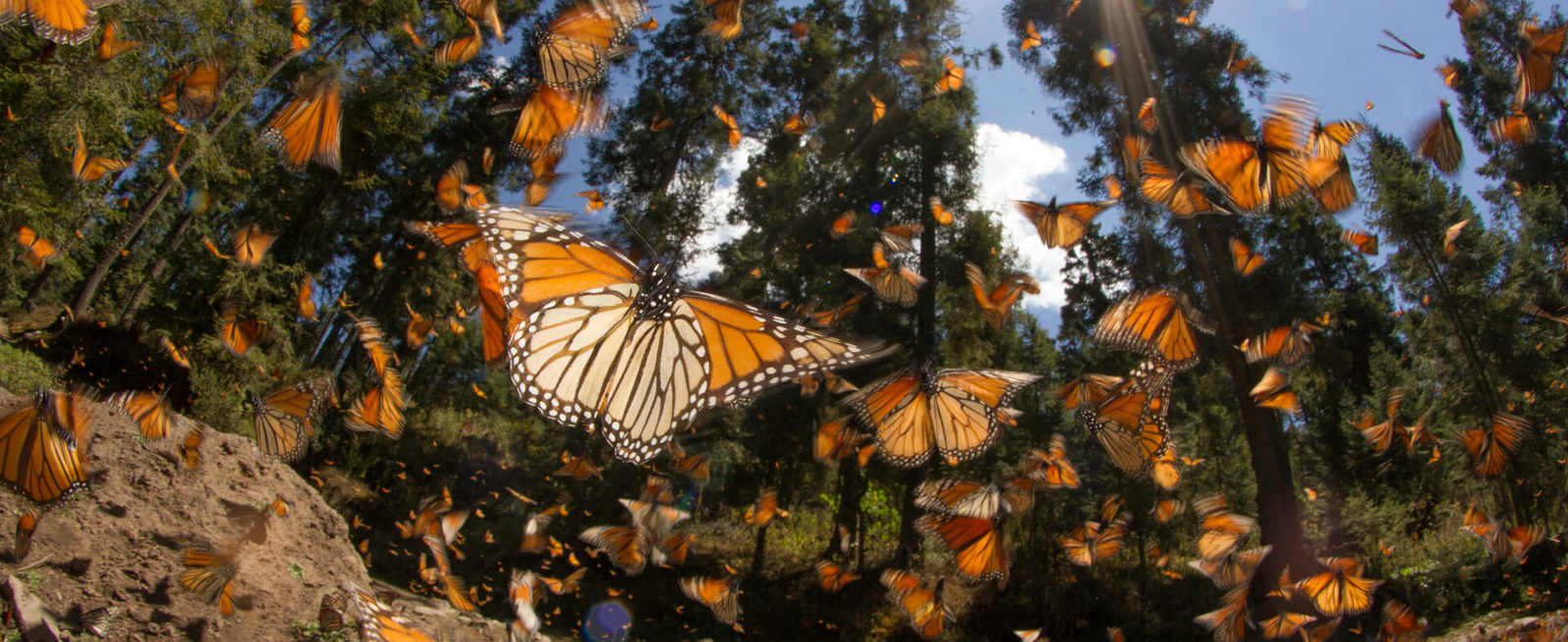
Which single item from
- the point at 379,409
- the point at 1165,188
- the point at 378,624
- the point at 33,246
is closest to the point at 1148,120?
the point at 1165,188


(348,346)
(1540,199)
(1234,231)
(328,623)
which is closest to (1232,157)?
(328,623)

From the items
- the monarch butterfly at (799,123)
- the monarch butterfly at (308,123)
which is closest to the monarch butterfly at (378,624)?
the monarch butterfly at (308,123)

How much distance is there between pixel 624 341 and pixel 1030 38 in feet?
41.7

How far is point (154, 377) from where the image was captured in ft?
44.5

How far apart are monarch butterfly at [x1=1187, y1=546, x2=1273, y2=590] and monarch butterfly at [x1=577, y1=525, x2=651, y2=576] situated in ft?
21.8

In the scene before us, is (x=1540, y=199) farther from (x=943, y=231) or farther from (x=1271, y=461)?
(x=943, y=231)

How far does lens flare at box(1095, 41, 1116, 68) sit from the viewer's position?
12.1 m

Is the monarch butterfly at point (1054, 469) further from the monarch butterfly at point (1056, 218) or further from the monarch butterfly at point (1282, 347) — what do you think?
the monarch butterfly at point (1056, 218)

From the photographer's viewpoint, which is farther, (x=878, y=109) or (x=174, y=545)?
(x=878, y=109)

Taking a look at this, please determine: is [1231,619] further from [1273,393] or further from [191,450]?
[191,450]

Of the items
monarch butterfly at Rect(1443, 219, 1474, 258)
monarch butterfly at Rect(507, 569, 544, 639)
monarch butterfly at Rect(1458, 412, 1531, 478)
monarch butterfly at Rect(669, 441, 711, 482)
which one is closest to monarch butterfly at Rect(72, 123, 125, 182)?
monarch butterfly at Rect(507, 569, 544, 639)

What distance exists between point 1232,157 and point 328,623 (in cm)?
648

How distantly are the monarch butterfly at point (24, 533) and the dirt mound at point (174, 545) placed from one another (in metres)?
0.03

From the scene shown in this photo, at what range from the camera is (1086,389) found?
549cm
